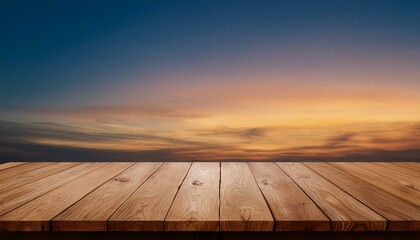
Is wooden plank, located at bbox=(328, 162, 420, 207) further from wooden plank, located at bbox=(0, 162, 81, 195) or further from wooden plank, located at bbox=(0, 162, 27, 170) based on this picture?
wooden plank, located at bbox=(0, 162, 27, 170)

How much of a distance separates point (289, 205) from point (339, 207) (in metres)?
0.16

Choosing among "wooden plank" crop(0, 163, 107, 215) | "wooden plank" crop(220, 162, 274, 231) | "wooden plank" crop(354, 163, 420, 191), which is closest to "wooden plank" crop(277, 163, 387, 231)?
"wooden plank" crop(220, 162, 274, 231)

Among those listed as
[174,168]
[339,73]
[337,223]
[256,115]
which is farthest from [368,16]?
[337,223]

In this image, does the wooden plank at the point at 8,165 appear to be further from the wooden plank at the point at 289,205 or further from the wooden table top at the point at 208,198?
the wooden plank at the point at 289,205

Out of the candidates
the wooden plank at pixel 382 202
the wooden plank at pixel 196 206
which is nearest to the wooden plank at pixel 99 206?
the wooden plank at pixel 196 206

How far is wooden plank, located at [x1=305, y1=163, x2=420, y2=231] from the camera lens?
2.94 feet

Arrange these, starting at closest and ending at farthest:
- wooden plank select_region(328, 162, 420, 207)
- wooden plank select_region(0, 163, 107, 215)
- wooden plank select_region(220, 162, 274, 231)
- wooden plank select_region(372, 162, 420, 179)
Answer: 1. wooden plank select_region(220, 162, 274, 231)
2. wooden plank select_region(0, 163, 107, 215)
3. wooden plank select_region(328, 162, 420, 207)
4. wooden plank select_region(372, 162, 420, 179)

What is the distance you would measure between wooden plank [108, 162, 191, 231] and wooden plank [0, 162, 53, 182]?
0.70 m

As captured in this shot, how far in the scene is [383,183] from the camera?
136 cm

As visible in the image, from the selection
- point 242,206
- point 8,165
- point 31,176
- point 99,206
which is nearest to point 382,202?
Result: point 242,206

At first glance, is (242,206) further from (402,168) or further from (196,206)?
(402,168)

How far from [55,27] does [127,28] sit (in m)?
1.13

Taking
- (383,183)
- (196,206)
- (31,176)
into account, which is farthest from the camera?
(31,176)

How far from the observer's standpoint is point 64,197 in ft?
3.62
